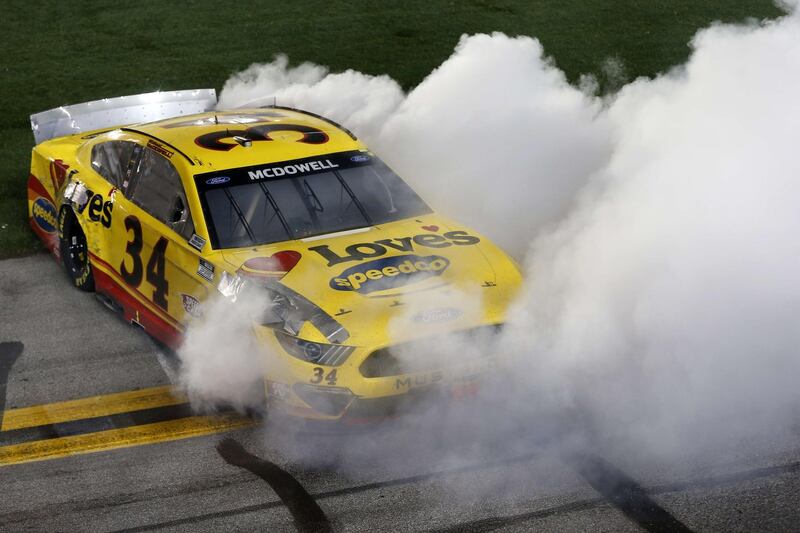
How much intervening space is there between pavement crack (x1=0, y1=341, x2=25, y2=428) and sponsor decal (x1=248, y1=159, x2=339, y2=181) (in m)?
1.97

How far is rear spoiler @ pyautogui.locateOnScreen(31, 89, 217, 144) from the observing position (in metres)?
9.86

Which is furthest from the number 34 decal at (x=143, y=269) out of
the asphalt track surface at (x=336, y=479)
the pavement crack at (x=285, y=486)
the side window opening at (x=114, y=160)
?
the pavement crack at (x=285, y=486)

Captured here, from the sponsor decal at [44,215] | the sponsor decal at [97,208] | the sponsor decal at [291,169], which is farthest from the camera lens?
the sponsor decal at [44,215]

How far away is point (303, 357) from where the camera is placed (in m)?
6.26

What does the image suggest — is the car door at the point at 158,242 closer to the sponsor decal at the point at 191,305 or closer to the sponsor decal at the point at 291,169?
the sponsor decal at the point at 191,305

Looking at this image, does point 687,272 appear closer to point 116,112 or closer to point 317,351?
point 317,351

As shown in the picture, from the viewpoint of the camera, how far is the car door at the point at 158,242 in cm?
717

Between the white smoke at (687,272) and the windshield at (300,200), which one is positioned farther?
the windshield at (300,200)

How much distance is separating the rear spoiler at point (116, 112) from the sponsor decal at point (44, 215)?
2.01ft

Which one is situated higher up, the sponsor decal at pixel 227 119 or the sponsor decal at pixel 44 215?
the sponsor decal at pixel 227 119

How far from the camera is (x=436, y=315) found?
6.40m

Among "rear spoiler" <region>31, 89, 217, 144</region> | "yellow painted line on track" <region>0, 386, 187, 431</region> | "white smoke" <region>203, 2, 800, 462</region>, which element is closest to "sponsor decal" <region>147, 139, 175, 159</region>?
"yellow painted line on track" <region>0, 386, 187, 431</region>

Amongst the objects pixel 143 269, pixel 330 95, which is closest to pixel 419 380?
pixel 143 269

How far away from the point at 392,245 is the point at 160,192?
5.44ft
